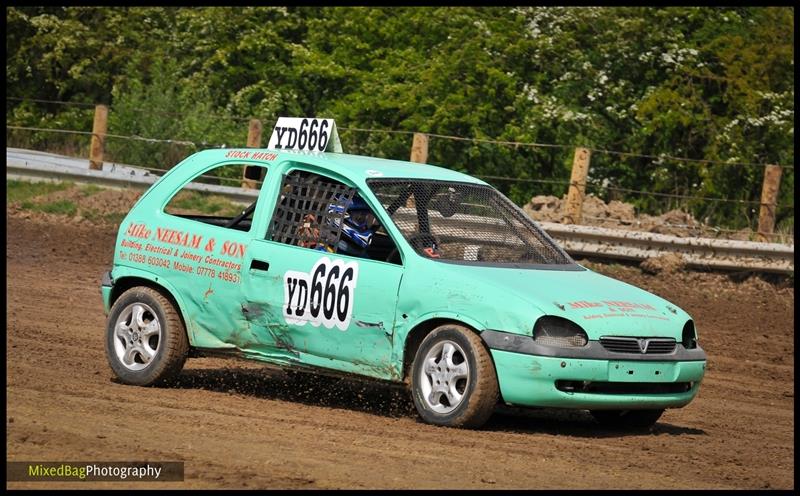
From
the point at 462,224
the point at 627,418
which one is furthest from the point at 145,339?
the point at 627,418

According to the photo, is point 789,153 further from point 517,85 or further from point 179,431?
→ point 179,431

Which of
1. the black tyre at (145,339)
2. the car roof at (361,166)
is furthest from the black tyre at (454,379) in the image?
the black tyre at (145,339)

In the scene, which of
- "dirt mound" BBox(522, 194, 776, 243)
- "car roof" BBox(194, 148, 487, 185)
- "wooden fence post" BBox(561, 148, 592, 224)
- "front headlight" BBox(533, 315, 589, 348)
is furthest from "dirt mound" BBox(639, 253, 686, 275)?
"front headlight" BBox(533, 315, 589, 348)

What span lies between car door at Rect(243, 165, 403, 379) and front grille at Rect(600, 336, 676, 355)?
1.31 meters

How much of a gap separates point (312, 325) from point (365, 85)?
1782cm

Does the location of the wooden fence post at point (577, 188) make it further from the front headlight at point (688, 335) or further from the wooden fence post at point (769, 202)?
the front headlight at point (688, 335)

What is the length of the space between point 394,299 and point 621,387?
4.77 feet

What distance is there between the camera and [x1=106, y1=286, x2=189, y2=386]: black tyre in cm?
923

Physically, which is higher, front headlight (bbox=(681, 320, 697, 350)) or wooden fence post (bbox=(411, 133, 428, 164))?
wooden fence post (bbox=(411, 133, 428, 164))

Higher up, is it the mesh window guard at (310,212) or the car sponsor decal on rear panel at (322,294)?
the mesh window guard at (310,212)

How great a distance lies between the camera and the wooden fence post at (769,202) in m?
17.9

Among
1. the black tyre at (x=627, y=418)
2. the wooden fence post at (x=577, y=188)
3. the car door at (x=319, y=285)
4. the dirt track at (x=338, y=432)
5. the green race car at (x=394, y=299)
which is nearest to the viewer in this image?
the dirt track at (x=338, y=432)

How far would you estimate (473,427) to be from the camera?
801 cm

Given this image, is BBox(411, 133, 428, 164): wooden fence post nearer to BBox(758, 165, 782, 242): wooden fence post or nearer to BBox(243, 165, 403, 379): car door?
BBox(758, 165, 782, 242): wooden fence post
